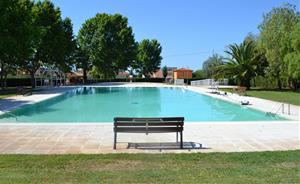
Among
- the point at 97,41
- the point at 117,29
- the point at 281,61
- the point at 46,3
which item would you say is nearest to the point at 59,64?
the point at 46,3

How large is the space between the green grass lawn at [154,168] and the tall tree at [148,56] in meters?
79.4

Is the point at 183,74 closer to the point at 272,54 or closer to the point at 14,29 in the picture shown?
the point at 272,54

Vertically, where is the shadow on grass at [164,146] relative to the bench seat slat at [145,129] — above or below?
below

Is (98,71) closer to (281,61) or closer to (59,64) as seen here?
(59,64)

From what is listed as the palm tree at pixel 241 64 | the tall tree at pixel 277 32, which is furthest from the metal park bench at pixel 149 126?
the palm tree at pixel 241 64

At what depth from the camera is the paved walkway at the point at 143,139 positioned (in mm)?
8734

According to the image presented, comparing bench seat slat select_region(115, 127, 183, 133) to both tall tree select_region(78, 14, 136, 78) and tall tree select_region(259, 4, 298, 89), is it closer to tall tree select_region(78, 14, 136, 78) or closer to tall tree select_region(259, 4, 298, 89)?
tall tree select_region(259, 4, 298, 89)

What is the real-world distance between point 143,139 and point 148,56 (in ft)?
259

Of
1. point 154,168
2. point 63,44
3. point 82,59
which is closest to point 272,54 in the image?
point 63,44

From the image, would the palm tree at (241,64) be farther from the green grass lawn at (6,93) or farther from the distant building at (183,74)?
the distant building at (183,74)

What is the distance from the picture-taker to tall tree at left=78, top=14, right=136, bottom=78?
66125 mm

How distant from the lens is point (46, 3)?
158ft

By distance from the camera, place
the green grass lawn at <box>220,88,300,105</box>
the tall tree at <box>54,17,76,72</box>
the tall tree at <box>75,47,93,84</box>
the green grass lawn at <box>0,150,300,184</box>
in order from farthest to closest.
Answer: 1. the tall tree at <box>75,47,93,84</box>
2. the tall tree at <box>54,17,76,72</box>
3. the green grass lawn at <box>220,88,300,105</box>
4. the green grass lawn at <box>0,150,300,184</box>

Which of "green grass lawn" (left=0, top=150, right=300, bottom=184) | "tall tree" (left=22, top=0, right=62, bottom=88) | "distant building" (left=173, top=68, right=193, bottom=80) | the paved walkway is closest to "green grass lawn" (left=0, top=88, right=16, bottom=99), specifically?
"tall tree" (left=22, top=0, right=62, bottom=88)
